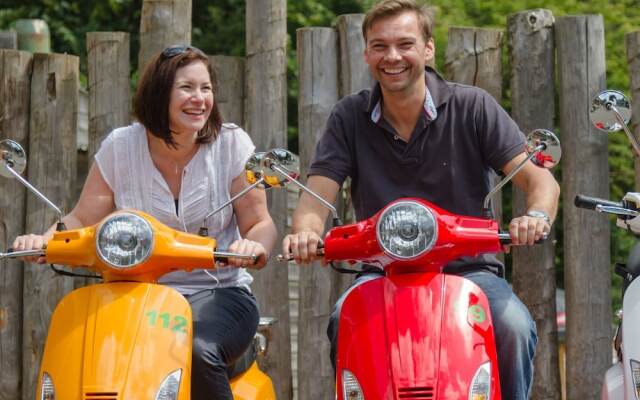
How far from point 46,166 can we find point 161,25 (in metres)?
0.80

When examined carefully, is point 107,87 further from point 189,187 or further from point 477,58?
point 477,58

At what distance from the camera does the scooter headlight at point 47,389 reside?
144 inches

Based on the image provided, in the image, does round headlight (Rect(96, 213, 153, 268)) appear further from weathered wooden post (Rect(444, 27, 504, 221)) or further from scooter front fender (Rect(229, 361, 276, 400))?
weathered wooden post (Rect(444, 27, 504, 221))

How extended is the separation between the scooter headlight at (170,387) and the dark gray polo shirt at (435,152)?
109 centimetres

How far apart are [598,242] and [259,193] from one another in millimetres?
1540

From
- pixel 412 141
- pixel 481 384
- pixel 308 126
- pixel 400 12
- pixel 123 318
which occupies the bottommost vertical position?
pixel 481 384

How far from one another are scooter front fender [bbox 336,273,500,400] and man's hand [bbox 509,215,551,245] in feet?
0.64

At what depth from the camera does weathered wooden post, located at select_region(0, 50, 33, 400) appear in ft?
18.4

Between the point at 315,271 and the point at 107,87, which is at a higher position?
the point at 107,87

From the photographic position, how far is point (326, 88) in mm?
5445

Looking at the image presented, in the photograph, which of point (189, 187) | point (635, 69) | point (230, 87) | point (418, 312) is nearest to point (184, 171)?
point (189, 187)

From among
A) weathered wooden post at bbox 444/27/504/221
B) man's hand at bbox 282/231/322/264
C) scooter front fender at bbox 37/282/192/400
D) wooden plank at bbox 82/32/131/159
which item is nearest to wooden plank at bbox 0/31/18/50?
wooden plank at bbox 82/32/131/159

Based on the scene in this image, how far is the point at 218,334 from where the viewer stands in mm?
4098

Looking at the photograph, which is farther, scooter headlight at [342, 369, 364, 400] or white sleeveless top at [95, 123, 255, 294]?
white sleeveless top at [95, 123, 255, 294]
